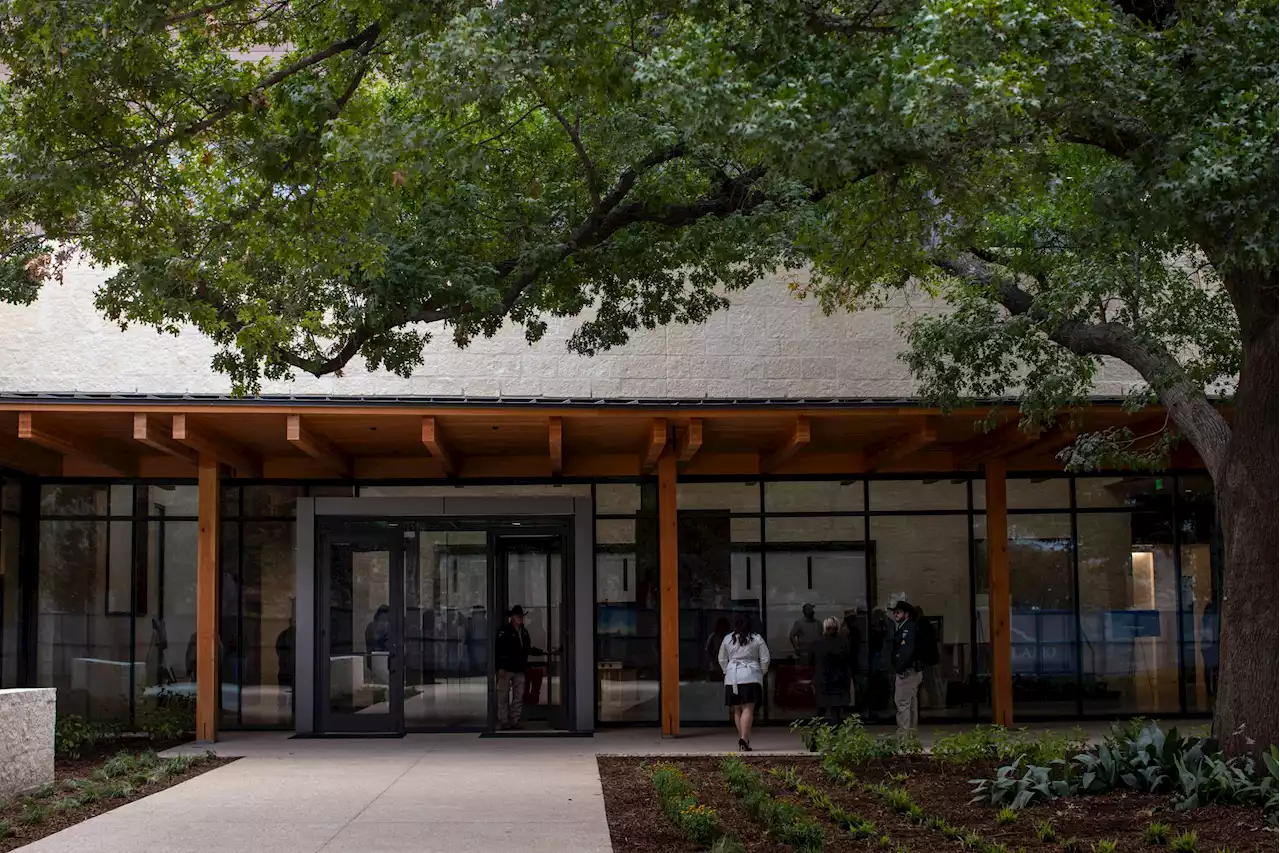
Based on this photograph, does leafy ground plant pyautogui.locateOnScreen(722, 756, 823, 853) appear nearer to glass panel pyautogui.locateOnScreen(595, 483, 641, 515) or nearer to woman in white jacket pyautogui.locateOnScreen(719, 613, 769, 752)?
woman in white jacket pyautogui.locateOnScreen(719, 613, 769, 752)

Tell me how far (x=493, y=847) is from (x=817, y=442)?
9.99 m

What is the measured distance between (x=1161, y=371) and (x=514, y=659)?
9334 mm

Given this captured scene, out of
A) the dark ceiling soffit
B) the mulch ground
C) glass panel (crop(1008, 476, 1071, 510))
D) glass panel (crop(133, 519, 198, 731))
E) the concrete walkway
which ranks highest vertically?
the dark ceiling soffit

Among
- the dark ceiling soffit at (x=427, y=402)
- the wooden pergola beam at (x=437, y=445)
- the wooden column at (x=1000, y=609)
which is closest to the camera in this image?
the dark ceiling soffit at (x=427, y=402)

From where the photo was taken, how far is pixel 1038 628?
66.4 feet

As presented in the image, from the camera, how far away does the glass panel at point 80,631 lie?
20.2m

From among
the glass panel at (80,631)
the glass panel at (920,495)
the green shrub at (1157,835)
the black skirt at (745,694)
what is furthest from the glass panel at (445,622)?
the green shrub at (1157,835)

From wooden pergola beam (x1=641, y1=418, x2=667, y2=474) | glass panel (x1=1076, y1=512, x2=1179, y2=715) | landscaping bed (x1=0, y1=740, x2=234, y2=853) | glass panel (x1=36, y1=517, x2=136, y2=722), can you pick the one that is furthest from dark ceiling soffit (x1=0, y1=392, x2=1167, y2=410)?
glass panel (x1=36, y1=517, x2=136, y2=722)

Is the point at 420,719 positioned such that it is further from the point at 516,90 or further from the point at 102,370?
the point at 516,90

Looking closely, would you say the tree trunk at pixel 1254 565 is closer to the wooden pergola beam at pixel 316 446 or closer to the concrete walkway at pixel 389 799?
the concrete walkway at pixel 389 799

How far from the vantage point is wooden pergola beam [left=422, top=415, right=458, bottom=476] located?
16.8 meters

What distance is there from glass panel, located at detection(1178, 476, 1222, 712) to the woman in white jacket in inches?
271

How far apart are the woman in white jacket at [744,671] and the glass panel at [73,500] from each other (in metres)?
9.12

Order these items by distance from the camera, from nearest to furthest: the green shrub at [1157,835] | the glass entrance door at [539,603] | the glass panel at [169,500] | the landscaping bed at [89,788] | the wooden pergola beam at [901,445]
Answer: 1. the green shrub at [1157,835]
2. the landscaping bed at [89,788]
3. the wooden pergola beam at [901,445]
4. the glass entrance door at [539,603]
5. the glass panel at [169,500]
